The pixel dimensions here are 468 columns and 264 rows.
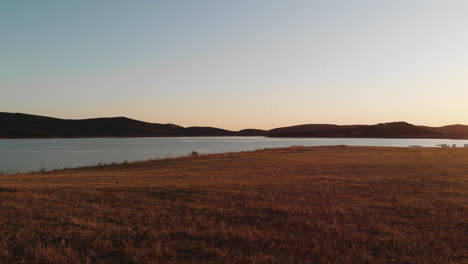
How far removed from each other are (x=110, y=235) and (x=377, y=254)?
268 inches

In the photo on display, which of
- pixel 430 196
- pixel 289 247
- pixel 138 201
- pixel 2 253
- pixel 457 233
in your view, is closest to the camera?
pixel 2 253

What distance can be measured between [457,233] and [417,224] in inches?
46.3

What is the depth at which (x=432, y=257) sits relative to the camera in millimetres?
8125

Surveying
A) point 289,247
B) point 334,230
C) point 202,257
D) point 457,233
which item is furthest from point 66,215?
point 457,233

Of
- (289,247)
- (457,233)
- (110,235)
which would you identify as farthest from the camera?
(457,233)

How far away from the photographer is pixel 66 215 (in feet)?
37.7

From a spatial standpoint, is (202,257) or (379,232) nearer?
(202,257)

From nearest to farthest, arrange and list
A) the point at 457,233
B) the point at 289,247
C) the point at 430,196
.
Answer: the point at 289,247, the point at 457,233, the point at 430,196

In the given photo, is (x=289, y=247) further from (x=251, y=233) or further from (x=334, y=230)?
(x=334, y=230)

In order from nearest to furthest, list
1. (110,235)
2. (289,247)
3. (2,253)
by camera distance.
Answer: (2,253), (289,247), (110,235)

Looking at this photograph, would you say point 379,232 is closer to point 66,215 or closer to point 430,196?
point 430,196

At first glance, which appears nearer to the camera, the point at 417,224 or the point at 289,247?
the point at 289,247

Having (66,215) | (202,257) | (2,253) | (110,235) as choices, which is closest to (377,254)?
(202,257)

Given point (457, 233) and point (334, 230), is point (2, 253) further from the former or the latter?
point (457, 233)
